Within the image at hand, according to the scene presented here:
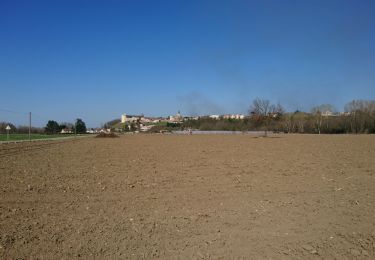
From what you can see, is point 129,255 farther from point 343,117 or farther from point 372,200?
point 343,117

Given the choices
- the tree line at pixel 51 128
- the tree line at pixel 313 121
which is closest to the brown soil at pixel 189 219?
the tree line at pixel 313 121

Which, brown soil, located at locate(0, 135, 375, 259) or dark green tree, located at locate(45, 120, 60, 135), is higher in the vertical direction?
dark green tree, located at locate(45, 120, 60, 135)

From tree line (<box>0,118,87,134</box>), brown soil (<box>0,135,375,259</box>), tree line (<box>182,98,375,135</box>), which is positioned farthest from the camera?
tree line (<box>0,118,87,134</box>)

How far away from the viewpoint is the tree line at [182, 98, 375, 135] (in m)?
93.2

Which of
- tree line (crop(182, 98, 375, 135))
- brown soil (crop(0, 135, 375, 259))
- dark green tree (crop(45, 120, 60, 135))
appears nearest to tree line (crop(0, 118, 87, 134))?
dark green tree (crop(45, 120, 60, 135))

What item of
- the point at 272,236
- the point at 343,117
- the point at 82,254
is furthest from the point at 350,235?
the point at 343,117

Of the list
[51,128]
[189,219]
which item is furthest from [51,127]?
[189,219]

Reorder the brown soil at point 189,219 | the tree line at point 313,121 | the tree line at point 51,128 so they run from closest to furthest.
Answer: the brown soil at point 189,219 < the tree line at point 313,121 < the tree line at point 51,128

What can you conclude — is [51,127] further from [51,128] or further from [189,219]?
[189,219]

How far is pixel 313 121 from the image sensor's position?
129 m

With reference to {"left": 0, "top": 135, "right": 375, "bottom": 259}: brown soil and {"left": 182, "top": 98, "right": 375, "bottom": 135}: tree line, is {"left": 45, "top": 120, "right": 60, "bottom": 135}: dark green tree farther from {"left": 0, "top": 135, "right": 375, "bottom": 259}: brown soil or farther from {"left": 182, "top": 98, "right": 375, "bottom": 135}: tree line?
{"left": 0, "top": 135, "right": 375, "bottom": 259}: brown soil

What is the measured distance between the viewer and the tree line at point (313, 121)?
3669 inches

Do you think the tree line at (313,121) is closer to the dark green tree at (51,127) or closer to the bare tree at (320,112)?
the bare tree at (320,112)

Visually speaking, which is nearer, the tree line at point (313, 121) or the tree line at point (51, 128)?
the tree line at point (313, 121)
